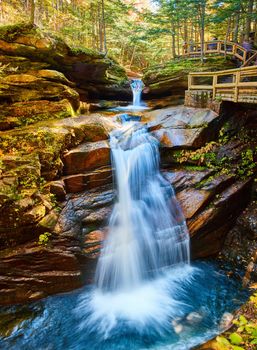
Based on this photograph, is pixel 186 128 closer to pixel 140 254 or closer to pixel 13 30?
pixel 140 254

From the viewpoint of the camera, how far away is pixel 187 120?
925 centimetres

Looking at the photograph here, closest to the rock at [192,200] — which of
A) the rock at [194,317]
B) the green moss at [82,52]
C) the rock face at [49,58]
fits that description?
the rock at [194,317]

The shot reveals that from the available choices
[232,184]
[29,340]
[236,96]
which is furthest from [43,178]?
[236,96]

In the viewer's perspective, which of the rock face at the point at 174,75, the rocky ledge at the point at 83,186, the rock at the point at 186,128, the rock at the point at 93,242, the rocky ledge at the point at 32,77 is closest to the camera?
the rocky ledge at the point at 83,186

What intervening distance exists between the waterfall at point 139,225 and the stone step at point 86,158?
0.35 meters

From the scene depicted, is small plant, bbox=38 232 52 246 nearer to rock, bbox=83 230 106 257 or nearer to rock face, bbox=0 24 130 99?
rock, bbox=83 230 106 257

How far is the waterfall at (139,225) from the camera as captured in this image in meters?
6.75

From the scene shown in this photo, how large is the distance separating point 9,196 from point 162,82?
36.2 feet

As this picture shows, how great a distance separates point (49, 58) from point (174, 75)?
22.8 feet

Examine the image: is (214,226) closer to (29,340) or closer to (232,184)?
(232,184)

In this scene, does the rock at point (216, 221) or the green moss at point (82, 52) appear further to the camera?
the green moss at point (82, 52)

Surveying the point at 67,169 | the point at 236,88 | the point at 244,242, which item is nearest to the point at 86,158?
the point at 67,169

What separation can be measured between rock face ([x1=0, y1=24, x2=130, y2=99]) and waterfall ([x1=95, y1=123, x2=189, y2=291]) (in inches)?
166

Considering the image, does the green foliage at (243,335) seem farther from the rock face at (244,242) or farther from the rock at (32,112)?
the rock at (32,112)
